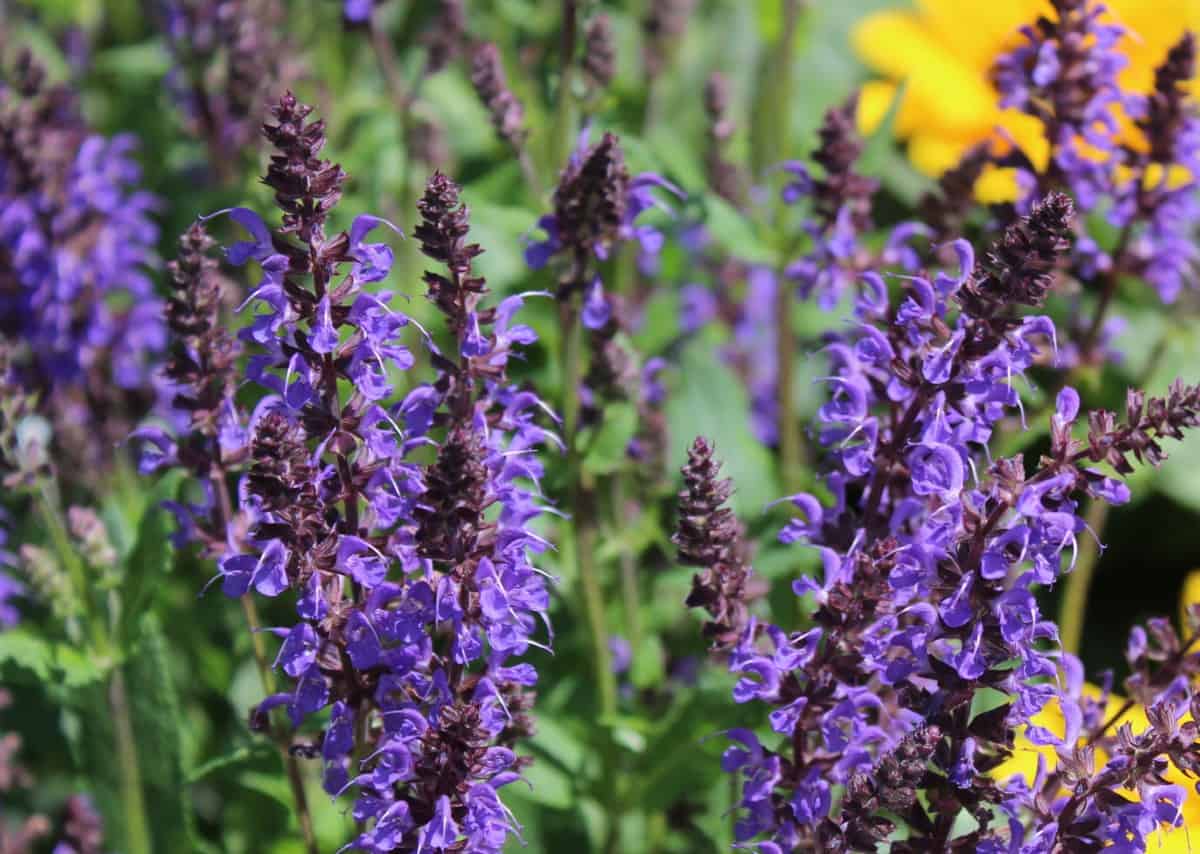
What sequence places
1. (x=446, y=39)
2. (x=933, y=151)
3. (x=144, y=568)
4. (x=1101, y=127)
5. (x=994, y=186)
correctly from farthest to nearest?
(x=933, y=151)
(x=994, y=186)
(x=446, y=39)
(x=1101, y=127)
(x=144, y=568)

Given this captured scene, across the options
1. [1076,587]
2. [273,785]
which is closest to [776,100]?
[1076,587]

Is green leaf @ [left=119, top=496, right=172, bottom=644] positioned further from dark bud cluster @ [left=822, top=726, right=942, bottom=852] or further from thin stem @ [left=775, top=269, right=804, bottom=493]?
thin stem @ [left=775, top=269, right=804, bottom=493]

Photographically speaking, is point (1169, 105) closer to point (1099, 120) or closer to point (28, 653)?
point (1099, 120)

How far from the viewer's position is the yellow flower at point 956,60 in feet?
16.2

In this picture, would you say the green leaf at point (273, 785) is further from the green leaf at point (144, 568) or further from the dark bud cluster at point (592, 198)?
the dark bud cluster at point (592, 198)

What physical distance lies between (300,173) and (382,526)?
1.77ft

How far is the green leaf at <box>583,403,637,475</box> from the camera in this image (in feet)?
9.68

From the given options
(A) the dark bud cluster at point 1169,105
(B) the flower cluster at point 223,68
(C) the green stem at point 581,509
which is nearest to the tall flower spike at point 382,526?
(C) the green stem at point 581,509

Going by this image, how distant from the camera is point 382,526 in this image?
205 cm

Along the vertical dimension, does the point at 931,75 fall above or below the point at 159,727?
above

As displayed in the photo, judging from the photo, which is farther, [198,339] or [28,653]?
[28,653]

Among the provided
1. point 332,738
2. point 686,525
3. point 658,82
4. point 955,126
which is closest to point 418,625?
point 332,738

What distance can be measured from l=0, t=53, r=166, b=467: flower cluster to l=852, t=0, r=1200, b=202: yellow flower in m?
2.52

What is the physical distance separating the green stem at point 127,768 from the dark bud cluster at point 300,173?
135 centimetres
